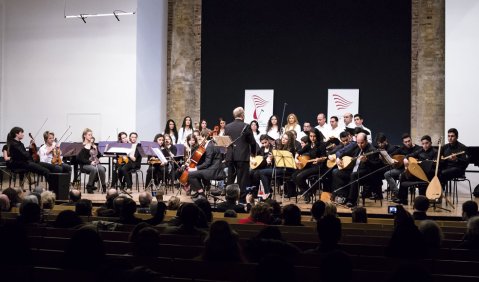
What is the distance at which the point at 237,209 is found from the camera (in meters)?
7.30

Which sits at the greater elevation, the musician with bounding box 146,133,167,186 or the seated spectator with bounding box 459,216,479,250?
the musician with bounding box 146,133,167,186

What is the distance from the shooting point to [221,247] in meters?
3.69

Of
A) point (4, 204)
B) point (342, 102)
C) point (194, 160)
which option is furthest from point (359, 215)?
point (342, 102)

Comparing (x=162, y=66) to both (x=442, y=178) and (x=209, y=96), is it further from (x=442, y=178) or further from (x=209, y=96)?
(x=442, y=178)

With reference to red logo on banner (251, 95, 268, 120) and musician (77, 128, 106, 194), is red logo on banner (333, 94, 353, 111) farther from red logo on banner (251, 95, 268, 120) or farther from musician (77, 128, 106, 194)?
musician (77, 128, 106, 194)

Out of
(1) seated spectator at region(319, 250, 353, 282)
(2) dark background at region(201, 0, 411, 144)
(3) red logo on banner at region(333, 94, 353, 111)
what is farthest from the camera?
(3) red logo on banner at region(333, 94, 353, 111)

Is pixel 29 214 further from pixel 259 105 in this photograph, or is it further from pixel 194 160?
pixel 259 105

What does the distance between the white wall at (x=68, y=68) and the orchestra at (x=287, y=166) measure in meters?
1.91

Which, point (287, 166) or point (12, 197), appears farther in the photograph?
point (287, 166)

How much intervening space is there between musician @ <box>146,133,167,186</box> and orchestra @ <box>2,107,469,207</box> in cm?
2

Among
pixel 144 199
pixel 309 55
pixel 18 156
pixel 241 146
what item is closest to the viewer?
pixel 144 199

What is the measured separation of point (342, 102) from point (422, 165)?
16.5ft

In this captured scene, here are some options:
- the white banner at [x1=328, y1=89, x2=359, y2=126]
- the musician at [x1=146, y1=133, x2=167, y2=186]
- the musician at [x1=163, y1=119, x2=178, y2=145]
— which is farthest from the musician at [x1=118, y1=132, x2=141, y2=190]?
the white banner at [x1=328, y1=89, x2=359, y2=126]

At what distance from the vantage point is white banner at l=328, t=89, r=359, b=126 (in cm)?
1370
